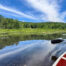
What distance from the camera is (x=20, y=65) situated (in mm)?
8453

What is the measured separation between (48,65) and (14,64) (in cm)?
265

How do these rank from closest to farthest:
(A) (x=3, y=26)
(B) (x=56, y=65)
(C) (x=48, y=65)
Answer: (B) (x=56, y=65) < (C) (x=48, y=65) < (A) (x=3, y=26)

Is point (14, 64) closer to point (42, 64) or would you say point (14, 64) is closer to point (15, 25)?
point (42, 64)

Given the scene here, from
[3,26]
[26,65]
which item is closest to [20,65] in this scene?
[26,65]

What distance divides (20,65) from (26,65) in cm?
46

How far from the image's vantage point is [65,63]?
6.55 m

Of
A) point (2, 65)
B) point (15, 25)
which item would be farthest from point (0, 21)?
point (2, 65)

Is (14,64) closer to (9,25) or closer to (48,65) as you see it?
(48,65)

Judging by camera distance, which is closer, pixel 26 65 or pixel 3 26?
pixel 26 65

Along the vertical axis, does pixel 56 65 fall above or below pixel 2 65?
above

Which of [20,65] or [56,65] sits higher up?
[56,65]

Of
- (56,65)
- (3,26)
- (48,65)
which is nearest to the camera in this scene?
(56,65)

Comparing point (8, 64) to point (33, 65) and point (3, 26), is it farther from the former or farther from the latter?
point (3, 26)

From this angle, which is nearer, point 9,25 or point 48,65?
point 48,65
